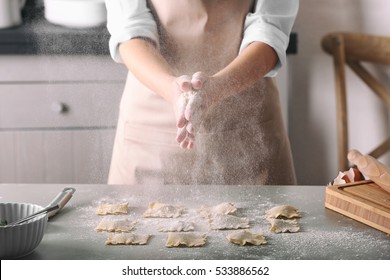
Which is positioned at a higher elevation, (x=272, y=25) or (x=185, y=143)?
(x=272, y=25)

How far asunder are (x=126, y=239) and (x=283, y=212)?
175 millimetres

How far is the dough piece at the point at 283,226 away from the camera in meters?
0.76

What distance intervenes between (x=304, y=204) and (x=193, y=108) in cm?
18

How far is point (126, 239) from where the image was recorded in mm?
731

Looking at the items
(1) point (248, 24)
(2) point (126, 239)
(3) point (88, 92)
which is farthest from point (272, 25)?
(2) point (126, 239)

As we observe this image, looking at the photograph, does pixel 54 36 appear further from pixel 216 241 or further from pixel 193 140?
pixel 216 241

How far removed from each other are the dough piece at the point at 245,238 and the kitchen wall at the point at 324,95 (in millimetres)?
310

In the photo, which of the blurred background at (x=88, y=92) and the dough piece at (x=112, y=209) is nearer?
the dough piece at (x=112, y=209)

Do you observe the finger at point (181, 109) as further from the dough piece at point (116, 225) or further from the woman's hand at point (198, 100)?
the dough piece at point (116, 225)

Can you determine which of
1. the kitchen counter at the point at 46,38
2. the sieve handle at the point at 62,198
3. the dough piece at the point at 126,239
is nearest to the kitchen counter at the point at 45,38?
the kitchen counter at the point at 46,38

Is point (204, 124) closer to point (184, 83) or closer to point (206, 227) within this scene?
point (184, 83)
